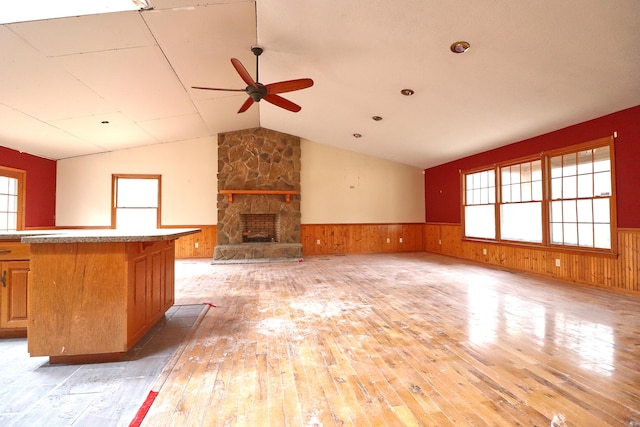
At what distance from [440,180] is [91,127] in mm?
8020

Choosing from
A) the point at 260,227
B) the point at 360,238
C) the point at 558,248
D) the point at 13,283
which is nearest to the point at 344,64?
the point at 13,283

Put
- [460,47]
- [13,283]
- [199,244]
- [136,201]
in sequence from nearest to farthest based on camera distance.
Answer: [13,283] < [460,47] < [136,201] < [199,244]

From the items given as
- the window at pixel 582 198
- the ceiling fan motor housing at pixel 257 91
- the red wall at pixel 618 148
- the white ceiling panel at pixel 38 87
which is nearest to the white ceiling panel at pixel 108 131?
the white ceiling panel at pixel 38 87

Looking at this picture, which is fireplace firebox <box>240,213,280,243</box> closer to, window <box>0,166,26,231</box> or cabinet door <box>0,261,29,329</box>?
window <box>0,166,26,231</box>

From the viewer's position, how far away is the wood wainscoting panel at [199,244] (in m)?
7.39

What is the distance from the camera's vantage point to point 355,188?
837 centimetres

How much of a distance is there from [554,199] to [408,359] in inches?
177

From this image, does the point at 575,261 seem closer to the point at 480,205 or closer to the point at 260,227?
the point at 480,205

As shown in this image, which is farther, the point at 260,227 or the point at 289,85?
the point at 260,227

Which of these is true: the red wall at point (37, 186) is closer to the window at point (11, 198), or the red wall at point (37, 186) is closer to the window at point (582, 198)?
the window at point (11, 198)

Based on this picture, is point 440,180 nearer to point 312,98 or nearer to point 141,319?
point 312,98

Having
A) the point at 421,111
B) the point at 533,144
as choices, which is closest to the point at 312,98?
the point at 421,111

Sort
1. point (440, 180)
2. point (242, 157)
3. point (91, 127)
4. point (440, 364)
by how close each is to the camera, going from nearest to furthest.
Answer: point (440, 364), point (91, 127), point (242, 157), point (440, 180)

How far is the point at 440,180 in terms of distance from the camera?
812 centimetres
